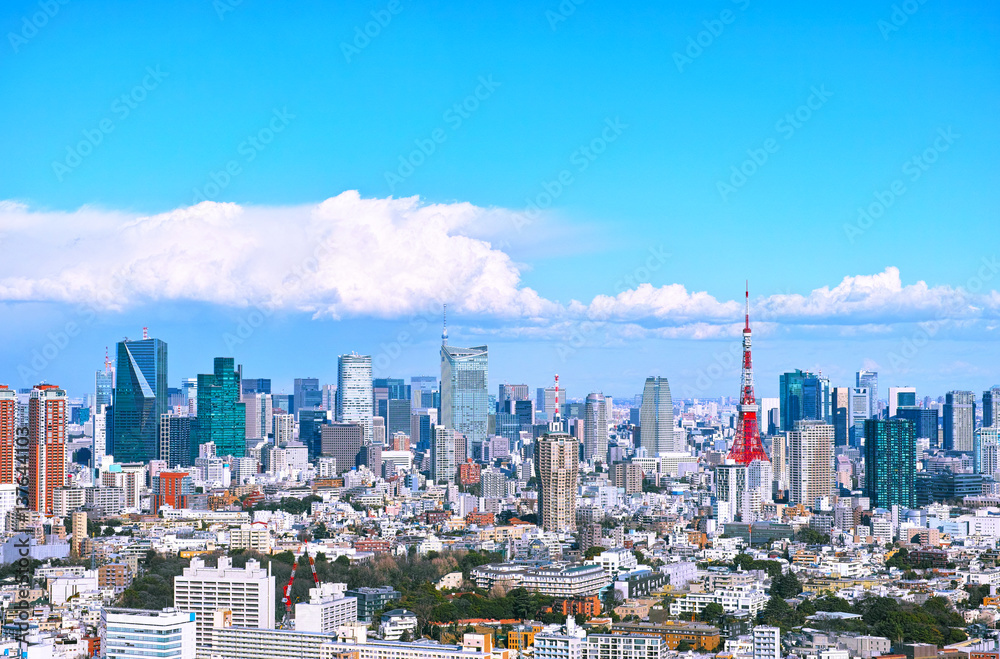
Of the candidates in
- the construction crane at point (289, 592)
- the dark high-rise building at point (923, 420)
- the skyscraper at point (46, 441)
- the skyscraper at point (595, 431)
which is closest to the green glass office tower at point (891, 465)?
the dark high-rise building at point (923, 420)

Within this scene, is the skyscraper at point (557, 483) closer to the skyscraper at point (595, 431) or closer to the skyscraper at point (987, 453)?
the skyscraper at point (987, 453)

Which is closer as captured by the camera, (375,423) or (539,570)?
(539,570)

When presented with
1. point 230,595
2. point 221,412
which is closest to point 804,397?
point 221,412

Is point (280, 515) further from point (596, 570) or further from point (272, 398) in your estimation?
point (272, 398)

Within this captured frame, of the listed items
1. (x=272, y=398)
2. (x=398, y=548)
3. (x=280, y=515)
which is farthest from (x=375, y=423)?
(x=398, y=548)

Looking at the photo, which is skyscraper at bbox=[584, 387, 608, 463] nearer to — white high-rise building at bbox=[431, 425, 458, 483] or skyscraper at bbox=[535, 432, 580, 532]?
white high-rise building at bbox=[431, 425, 458, 483]
